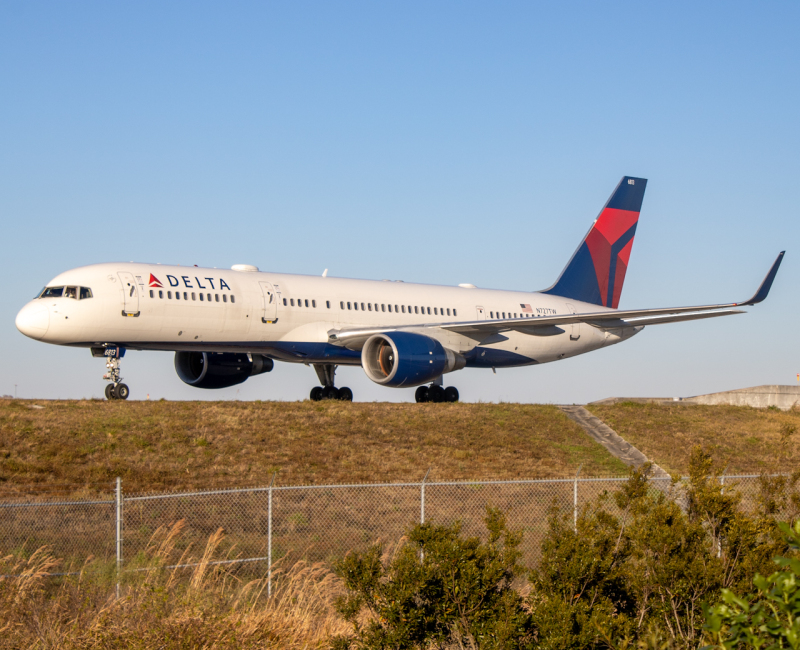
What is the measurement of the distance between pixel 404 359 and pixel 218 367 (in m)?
6.14

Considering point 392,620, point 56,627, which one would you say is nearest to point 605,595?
point 392,620

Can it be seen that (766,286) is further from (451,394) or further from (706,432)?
(451,394)

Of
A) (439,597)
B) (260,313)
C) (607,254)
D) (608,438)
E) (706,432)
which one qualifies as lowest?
(439,597)

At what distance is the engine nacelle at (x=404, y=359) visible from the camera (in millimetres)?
25125

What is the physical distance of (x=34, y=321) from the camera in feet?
72.8

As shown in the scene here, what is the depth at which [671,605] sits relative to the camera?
7.64m

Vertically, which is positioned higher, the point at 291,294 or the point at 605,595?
the point at 291,294

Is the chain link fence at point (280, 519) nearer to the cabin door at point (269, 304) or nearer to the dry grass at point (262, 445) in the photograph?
the dry grass at point (262, 445)

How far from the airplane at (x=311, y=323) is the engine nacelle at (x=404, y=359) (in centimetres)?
3

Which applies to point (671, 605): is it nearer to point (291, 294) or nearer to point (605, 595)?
point (605, 595)

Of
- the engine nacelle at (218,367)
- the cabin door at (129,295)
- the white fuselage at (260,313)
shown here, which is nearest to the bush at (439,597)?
the cabin door at (129,295)

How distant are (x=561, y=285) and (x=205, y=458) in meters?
20.1

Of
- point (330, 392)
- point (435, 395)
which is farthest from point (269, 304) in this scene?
point (435, 395)

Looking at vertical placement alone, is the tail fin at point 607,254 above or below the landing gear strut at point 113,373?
above
